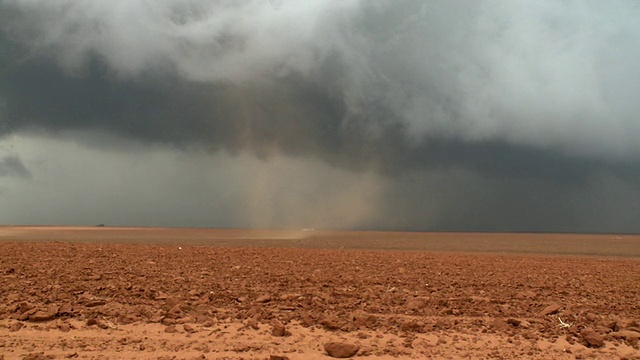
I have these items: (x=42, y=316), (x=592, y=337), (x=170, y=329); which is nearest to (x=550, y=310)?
(x=592, y=337)

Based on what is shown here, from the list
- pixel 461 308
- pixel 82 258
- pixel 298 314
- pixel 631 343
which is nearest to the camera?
pixel 631 343

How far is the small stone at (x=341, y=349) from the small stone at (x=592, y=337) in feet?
15.6

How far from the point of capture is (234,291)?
14188mm

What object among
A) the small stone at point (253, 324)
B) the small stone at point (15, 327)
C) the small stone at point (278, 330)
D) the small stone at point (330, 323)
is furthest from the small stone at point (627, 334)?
the small stone at point (15, 327)

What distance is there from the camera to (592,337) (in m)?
10.2

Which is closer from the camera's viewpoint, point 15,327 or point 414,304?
point 15,327

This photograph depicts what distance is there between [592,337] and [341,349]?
17.0 feet

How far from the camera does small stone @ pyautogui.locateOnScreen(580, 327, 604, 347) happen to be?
10.1 m

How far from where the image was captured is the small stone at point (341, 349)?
9125 millimetres

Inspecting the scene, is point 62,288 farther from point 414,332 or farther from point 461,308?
point 461,308

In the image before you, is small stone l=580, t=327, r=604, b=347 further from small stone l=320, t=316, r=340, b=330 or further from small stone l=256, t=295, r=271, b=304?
small stone l=256, t=295, r=271, b=304

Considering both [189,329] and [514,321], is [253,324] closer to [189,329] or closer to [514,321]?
[189,329]

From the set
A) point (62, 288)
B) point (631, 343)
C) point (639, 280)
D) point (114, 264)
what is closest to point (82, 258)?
point (114, 264)

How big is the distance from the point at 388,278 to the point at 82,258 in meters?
13.0
